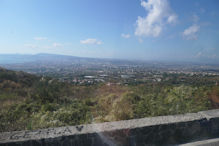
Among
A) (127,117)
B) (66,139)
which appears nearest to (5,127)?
(66,139)

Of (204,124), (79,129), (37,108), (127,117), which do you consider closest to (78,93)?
(37,108)

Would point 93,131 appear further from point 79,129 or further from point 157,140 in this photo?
point 157,140

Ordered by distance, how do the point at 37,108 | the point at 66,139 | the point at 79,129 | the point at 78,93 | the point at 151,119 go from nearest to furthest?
the point at 66,139
the point at 79,129
the point at 151,119
the point at 37,108
the point at 78,93

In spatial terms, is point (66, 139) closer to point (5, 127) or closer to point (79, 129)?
point (79, 129)

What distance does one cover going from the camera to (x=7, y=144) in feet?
5.84

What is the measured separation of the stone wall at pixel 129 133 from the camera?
187cm

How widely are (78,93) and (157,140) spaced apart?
5272 millimetres

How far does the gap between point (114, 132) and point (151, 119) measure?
78 cm

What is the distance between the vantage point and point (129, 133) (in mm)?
2104

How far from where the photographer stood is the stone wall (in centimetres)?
187

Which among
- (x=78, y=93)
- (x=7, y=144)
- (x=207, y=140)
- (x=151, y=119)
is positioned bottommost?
(x=78, y=93)

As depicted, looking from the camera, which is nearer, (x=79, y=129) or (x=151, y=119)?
(x=79, y=129)

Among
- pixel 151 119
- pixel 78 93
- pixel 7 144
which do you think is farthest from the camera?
pixel 78 93

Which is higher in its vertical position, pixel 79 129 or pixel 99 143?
pixel 79 129
